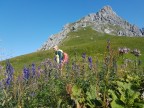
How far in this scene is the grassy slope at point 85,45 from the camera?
63.8 meters

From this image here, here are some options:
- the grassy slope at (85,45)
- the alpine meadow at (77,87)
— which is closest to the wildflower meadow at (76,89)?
the alpine meadow at (77,87)

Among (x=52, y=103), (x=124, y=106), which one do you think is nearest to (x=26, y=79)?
(x=52, y=103)

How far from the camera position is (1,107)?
6.72 metres

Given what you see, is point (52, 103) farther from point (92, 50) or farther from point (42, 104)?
point (92, 50)

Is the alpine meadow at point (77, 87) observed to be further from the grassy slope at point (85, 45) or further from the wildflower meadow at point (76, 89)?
the grassy slope at point (85, 45)

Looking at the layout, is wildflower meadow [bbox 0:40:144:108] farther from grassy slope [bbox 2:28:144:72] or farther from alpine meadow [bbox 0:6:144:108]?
grassy slope [bbox 2:28:144:72]

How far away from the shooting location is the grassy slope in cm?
6376

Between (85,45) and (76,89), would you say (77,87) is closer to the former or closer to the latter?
(76,89)

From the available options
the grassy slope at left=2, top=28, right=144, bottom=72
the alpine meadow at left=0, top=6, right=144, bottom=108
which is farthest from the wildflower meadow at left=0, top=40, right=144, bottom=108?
the grassy slope at left=2, top=28, right=144, bottom=72

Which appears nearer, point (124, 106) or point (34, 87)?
point (124, 106)

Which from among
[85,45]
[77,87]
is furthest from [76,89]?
[85,45]

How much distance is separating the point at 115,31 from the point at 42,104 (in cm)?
18223

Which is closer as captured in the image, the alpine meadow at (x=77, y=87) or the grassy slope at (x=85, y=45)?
the alpine meadow at (x=77, y=87)

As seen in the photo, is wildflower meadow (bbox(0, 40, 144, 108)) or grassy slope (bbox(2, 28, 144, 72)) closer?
wildflower meadow (bbox(0, 40, 144, 108))
